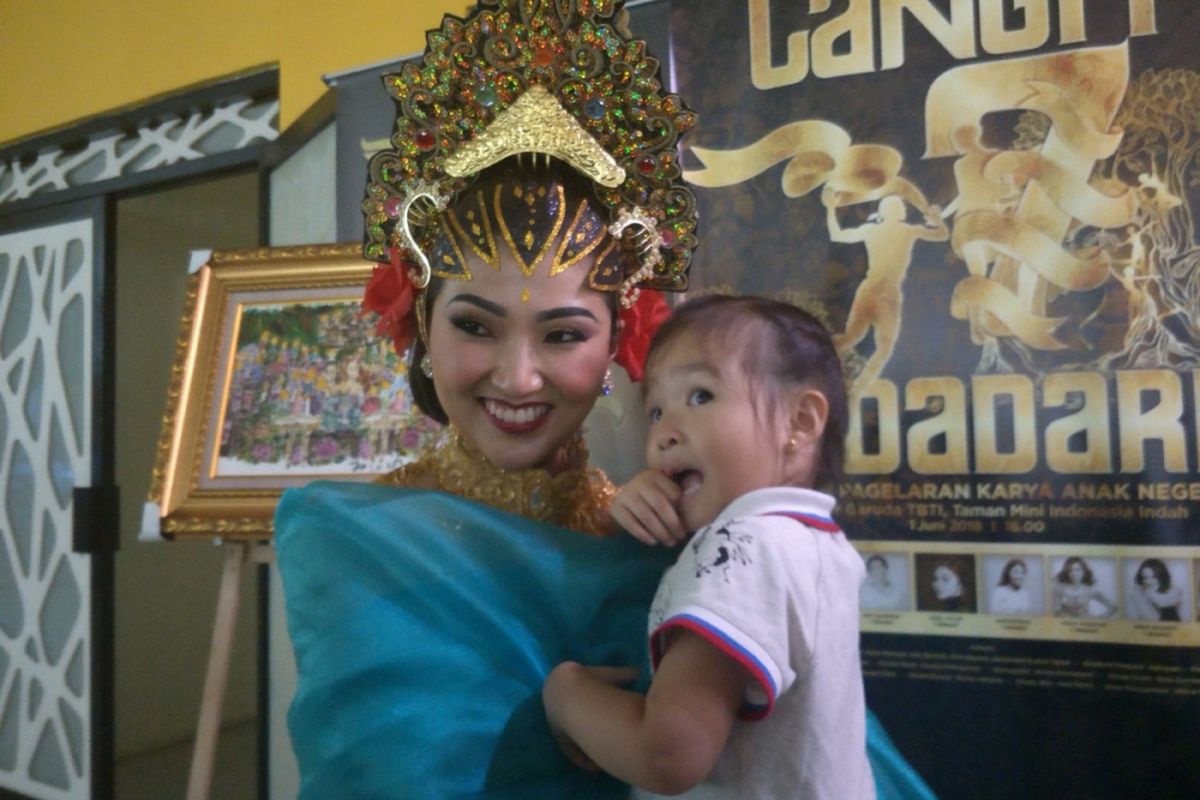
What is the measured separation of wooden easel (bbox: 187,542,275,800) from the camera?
1485 millimetres

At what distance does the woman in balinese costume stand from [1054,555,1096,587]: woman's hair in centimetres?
61

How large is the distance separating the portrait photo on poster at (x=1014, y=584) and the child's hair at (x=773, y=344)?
773mm

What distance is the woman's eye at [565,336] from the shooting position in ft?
3.07

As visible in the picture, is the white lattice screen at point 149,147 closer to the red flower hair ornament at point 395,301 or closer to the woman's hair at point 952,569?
the red flower hair ornament at point 395,301

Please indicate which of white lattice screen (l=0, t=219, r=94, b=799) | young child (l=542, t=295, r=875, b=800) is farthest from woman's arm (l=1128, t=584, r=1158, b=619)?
white lattice screen (l=0, t=219, r=94, b=799)

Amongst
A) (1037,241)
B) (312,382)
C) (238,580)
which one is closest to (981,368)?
(1037,241)

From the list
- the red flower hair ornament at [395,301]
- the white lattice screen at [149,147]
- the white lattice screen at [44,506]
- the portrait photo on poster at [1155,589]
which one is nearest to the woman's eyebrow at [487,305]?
the red flower hair ornament at [395,301]

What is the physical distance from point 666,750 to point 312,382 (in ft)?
3.88

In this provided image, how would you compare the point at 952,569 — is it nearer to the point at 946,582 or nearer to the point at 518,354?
the point at 946,582

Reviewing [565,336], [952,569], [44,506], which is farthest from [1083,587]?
[44,506]

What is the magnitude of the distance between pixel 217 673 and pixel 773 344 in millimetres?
1178

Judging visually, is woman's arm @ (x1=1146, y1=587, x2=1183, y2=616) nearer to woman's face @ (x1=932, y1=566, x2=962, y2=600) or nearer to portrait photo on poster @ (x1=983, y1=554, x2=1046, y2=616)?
portrait photo on poster @ (x1=983, y1=554, x2=1046, y2=616)

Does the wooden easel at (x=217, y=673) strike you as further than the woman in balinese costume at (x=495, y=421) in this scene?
Yes

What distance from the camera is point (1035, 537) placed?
4.72ft
